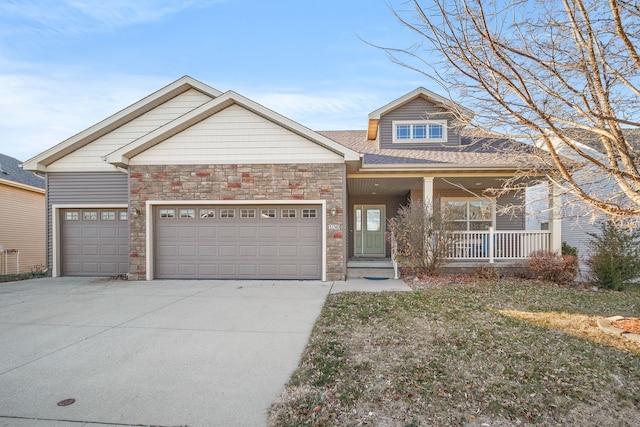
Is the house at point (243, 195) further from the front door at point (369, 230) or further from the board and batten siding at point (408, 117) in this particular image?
the front door at point (369, 230)

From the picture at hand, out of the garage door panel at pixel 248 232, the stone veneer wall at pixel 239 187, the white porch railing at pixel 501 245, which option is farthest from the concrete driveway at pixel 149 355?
the white porch railing at pixel 501 245

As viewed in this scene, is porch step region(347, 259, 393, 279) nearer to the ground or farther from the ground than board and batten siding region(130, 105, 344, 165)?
nearer to the ground

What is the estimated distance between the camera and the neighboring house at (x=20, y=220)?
1378 centimetres

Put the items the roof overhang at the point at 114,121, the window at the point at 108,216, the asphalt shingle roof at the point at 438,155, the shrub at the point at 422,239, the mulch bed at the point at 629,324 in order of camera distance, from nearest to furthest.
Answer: the mulch bed at the point at 629,324
the shrub at the point at 422,239
the asphalt shingle roof at the point at 438,155
the roof overhang at the point at 114,121
the window at the point at 108,216

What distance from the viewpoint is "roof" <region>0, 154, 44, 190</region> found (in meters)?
14.3

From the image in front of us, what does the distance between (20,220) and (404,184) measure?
16.2 metres

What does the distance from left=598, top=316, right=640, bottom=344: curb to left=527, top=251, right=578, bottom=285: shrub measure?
4035mm

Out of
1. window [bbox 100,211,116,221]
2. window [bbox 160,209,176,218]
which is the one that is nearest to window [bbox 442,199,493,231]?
window [bbox 160,209,176,218]

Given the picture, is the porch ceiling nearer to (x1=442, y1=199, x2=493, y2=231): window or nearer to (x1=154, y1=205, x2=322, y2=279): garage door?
(x1=442, y1=199, x2=493, y2=231): window

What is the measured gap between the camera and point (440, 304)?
6.36 meters

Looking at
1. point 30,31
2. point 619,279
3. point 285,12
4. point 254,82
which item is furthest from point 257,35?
point 619,279

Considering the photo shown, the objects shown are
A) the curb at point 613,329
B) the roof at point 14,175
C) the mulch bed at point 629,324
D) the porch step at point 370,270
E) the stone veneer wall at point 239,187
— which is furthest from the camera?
the roof at point 14,175

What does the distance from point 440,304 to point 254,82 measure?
10.2 meters

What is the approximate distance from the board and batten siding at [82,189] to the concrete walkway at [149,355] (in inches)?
151
